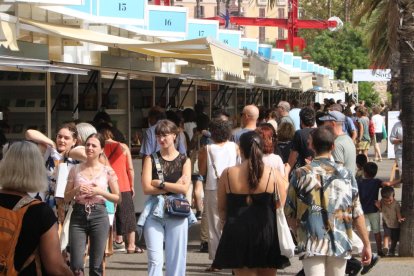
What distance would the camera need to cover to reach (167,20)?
1645cm

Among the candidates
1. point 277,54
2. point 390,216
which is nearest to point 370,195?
point 390,216

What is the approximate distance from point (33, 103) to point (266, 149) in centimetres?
626

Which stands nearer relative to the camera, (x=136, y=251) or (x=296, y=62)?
(x=136, y=251)

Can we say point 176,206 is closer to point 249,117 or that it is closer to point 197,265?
point 249,117

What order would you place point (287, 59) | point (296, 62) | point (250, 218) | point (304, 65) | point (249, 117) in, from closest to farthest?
point (250, 218) → point (249, 117) → point (287, 59) → point (296, 62) → point (304, 65)

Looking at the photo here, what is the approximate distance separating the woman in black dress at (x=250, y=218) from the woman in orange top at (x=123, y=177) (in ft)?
12.5

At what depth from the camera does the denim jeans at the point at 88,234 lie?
28.1 ft

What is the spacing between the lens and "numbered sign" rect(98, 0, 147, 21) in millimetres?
13648

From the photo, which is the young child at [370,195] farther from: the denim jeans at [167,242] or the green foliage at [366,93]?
the green foliage at [366,93]

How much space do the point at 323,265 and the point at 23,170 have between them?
2.89 meters

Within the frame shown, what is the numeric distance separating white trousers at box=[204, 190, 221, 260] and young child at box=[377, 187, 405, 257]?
2431 mm

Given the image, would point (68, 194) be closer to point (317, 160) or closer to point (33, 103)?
point (317, 160)

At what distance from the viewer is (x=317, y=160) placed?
744 centimetres

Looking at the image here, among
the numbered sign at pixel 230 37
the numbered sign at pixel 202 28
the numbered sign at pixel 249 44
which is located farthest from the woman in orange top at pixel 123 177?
the numbered sign at pixel 249 44
